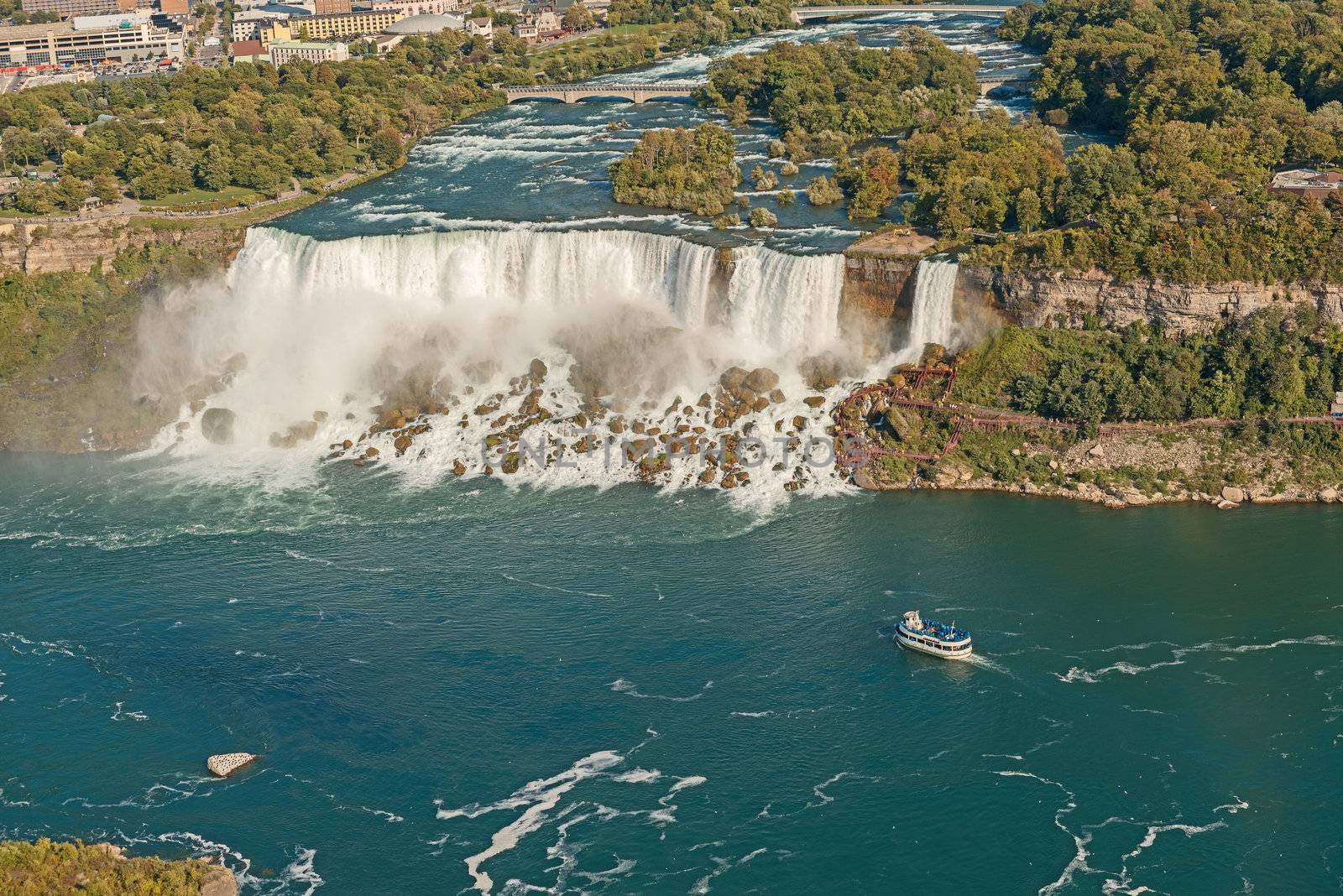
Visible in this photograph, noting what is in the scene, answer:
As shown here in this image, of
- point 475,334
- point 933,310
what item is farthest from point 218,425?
point 933,310

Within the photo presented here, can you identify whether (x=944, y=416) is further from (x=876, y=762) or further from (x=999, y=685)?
(x=876, y=762)

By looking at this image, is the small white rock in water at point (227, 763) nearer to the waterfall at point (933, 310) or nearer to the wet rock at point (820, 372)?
the wet rock at point (820, 372)

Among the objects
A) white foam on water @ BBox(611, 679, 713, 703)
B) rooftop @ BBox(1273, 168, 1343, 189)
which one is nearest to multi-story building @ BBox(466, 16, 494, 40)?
rooftop @ BBox(1273, 168, 1343, 189)

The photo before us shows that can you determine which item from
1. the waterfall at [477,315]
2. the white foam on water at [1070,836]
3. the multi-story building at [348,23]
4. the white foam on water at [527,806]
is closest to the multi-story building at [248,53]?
the multi-story building at [348,23]

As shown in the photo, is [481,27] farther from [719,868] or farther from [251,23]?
[719,868]

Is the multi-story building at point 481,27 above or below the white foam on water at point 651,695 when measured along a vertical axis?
above

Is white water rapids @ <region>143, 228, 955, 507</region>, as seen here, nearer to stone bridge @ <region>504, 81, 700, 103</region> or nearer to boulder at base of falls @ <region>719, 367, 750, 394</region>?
boulder at base of falls @ <region>719, 367, 750, 394</region>
